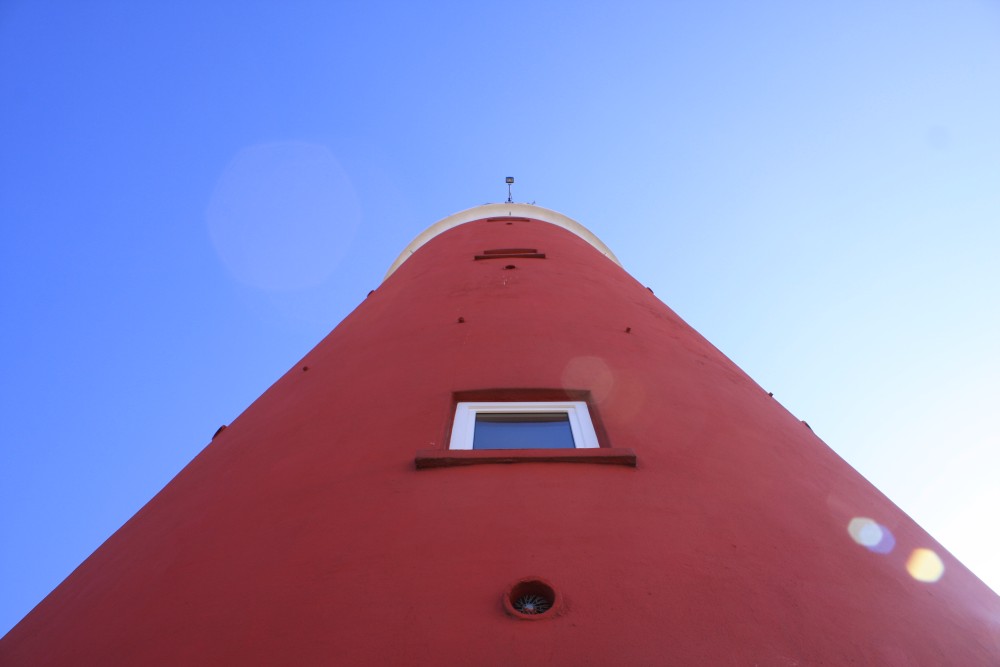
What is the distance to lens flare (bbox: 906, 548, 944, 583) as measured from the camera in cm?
308

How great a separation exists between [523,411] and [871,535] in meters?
1.76

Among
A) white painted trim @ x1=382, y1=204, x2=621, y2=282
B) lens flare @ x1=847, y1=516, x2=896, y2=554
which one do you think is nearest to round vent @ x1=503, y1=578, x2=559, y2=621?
lens flare @ x1=847, y1=516, x2=896, y2=554

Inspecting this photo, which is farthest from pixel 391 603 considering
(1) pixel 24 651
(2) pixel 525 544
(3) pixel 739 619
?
(1) pixel 24 651

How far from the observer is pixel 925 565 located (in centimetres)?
326

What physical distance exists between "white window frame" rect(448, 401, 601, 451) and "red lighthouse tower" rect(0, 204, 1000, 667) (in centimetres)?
1

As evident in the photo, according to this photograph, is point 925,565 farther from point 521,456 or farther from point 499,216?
point 499,216

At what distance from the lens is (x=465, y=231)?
31.0 ft

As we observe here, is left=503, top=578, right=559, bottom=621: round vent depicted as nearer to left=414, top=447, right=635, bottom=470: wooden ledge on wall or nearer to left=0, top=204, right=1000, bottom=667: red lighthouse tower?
left=0, top=204, right=1000, bottom=667: red lighthouse tower

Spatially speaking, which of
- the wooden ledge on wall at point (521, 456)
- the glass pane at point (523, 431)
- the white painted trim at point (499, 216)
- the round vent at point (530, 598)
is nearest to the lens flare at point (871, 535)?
the wooden ledge on wall at point (521, 456)

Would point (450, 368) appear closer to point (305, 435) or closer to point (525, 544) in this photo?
point (305, 435)

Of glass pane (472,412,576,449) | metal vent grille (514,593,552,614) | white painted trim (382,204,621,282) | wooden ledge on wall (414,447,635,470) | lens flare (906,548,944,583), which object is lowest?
metal vent grille (514,593,552,614)

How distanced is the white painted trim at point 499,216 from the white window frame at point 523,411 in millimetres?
6915

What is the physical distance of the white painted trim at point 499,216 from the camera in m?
10.7

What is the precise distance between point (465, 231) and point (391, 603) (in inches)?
291
